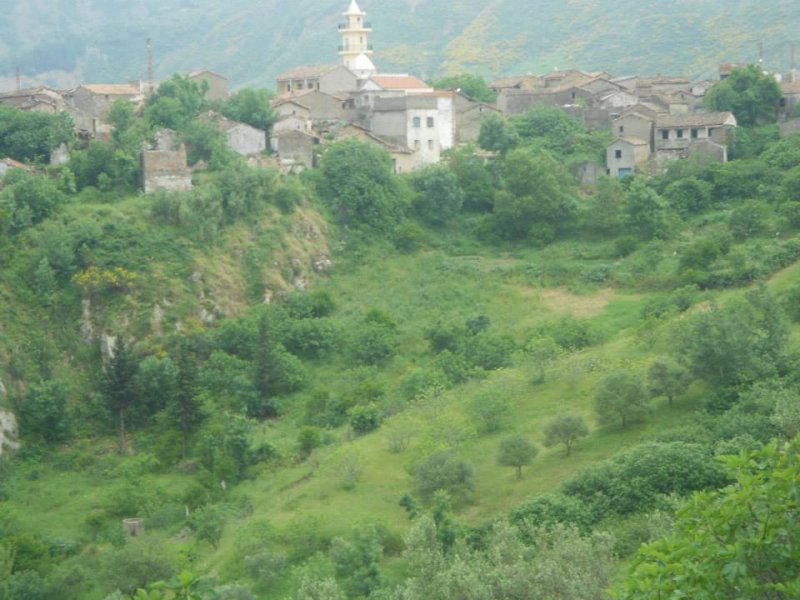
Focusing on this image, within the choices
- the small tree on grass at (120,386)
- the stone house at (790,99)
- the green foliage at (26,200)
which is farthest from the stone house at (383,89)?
the small tree on grass at (120,386)

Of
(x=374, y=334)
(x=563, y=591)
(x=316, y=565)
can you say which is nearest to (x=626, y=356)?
(x=374, y=334)

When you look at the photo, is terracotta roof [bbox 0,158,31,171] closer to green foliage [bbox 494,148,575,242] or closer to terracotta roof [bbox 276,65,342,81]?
green foliage [bbox 494,148,575,242]

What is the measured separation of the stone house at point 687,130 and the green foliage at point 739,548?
34.1 meters

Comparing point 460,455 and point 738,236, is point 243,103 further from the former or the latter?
point 460,455

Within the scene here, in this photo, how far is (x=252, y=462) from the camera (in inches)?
1131

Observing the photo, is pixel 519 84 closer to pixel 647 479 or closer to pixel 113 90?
pixel 113 90

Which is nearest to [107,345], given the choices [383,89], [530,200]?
[530,200]

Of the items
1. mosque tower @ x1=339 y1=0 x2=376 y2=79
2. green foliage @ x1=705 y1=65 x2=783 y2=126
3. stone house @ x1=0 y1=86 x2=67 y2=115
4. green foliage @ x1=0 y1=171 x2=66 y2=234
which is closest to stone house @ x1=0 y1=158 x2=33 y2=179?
green foliage @ x1=0 y1=171 x2=66 y2=234

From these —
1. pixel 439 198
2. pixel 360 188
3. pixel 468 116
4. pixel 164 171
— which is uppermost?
pixel 468 116

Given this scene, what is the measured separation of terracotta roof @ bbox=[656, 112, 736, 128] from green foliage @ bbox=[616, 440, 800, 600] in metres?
34.4

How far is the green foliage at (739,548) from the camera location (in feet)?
29.8

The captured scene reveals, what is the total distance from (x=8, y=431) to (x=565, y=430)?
38.7ft

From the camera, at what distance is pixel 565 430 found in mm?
25562

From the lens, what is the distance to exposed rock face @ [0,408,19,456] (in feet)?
96.7
